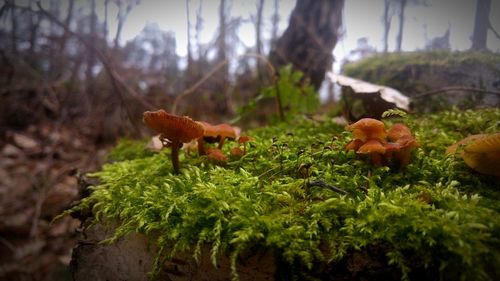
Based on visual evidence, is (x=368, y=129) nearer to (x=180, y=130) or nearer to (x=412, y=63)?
(x=180, y=130)

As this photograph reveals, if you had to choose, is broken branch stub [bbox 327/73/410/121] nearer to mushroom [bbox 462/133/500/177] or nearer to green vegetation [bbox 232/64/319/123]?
green vegetation [bbox 232/64/319/123]

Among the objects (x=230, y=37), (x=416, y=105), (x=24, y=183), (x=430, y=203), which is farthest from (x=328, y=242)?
(x=230, y=37)

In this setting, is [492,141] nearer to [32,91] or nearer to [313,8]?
[313,8]

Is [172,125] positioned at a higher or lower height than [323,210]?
higher

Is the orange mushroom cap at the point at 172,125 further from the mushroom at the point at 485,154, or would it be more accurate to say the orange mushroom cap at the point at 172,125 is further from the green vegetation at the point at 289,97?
the green vegetation at the point at 289,97

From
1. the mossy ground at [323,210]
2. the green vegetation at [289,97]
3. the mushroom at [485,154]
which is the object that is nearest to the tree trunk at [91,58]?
the green vegetation at [289,97]

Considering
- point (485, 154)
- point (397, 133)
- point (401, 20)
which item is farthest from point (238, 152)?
point (401, 20)

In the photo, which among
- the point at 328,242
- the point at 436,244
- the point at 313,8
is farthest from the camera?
the point at 313,8
